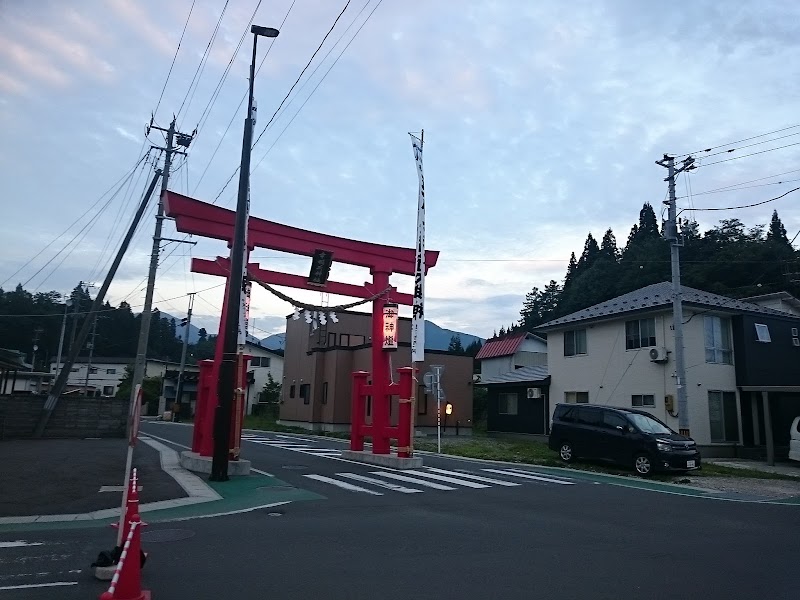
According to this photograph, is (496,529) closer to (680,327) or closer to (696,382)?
(680,327)

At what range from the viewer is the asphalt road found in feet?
18.2

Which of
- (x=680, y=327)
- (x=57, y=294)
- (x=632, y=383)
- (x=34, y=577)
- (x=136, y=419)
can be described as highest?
(x=57, y=294)

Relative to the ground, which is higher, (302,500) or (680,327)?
(680,327)

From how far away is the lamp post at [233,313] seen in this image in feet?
42.1

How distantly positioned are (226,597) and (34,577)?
2.05 metres

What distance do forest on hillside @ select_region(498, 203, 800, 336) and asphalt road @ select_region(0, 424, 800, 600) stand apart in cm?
3406

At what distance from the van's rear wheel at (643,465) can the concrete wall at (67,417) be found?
844 inches

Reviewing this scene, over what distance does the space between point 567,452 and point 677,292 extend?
6.29 meters

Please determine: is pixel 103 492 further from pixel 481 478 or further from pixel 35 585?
pixel 481 478

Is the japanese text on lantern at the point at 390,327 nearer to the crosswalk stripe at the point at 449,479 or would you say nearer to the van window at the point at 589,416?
the crosswalk stripe at the point at 449,479

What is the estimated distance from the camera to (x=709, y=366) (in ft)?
73.5

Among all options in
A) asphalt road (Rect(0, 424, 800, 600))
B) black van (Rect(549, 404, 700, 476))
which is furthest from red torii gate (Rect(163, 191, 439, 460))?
black van (Rect(549, 404, 700, 476))

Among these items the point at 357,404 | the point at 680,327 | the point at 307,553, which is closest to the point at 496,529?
the point at 307,553

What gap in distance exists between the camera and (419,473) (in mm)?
15383
